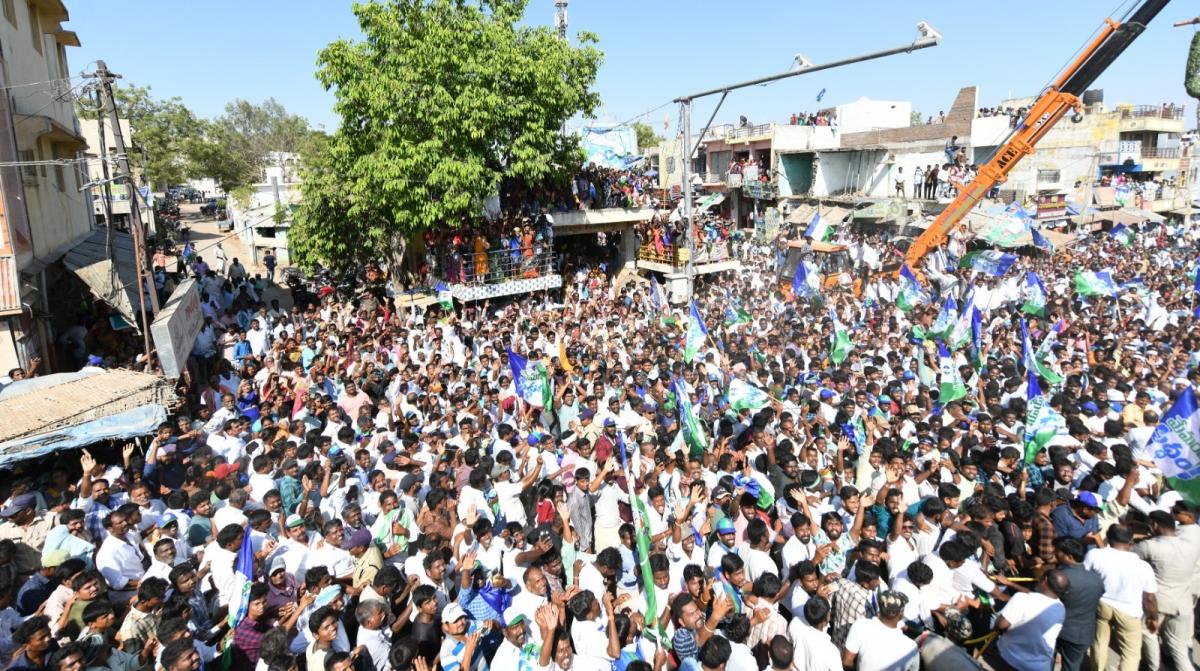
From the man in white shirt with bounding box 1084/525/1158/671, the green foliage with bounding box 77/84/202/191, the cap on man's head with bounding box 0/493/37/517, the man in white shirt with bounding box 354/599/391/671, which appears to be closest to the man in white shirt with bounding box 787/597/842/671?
the man in white shirt with bounding box 1084/525/1158/671

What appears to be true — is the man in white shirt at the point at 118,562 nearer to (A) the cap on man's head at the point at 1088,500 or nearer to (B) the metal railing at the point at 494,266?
(A) the cap on man's head at the point at 1088,500

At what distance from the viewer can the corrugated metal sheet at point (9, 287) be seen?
366 inches

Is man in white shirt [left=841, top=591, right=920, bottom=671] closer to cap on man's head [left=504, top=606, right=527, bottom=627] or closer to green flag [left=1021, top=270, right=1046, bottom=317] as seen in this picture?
cap on man's head [left=504, top=606, right=527, bottom=627]

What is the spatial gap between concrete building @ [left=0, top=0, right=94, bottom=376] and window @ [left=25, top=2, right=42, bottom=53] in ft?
0.07

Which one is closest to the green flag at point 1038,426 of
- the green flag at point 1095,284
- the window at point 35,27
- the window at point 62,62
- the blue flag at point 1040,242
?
the green flag at point 1095,284

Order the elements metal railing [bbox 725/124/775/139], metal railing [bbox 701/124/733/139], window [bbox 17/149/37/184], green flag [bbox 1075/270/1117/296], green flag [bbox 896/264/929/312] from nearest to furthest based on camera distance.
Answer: window [bbox 17/149/37/184]
green flag [bbox 1075/270/1117/296]
green flag [bbox 896/264/929/312]
metal railing [bbox 725/124/775/139]
metal railing [bbox 701/124/733/139]

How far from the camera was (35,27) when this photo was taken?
14625 mm

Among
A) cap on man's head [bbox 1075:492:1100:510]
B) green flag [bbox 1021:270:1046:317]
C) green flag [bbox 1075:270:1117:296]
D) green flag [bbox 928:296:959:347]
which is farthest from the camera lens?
green flag [bbox 1075:270:1117:296]

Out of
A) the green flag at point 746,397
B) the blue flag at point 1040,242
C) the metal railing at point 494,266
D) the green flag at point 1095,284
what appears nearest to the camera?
the green flag at point 746,397

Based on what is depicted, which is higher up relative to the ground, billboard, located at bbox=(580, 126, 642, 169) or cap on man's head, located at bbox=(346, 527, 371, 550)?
billboard, located at bbox=(580, 126, 642, 169)

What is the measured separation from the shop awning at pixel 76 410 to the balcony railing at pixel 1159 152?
41.4 metres

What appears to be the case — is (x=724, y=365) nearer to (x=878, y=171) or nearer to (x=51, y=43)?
(x=51, y=43)

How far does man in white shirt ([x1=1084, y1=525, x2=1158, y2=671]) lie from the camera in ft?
15.7

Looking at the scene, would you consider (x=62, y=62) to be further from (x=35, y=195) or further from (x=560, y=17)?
(x=560, y=17)
